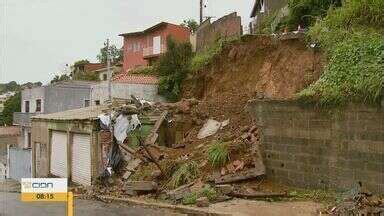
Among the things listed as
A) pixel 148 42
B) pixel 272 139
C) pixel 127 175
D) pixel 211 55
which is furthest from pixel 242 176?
pixel 148 42

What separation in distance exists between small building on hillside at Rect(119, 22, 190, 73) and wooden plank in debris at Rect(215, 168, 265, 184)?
39571mm

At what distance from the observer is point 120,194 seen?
54.0 ft

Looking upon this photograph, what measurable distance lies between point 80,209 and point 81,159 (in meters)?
8.18

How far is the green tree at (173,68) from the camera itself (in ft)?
106

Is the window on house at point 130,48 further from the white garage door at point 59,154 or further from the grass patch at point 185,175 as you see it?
the grass patch at point 185,175

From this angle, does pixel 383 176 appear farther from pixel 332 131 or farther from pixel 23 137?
pixel 23 137

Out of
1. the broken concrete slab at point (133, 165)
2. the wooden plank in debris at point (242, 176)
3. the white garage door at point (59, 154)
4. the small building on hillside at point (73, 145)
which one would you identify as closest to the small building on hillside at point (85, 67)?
the small building on hillside at point (73, 145)

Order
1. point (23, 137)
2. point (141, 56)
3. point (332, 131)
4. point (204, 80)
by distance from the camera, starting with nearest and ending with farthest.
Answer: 1. point (332, 131)
2. point (204, 80)
3. point (23, 137)
4. point (141, 56)

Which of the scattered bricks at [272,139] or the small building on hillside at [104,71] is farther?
the small building on hillside at [104,71]

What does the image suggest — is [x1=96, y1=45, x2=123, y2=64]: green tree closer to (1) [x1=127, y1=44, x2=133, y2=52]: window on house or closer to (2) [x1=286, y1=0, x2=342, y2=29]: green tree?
(1) [x1=127, y1=44, x2=133, y2=52]: window on house

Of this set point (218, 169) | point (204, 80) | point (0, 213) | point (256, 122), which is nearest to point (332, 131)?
point (256, 122)

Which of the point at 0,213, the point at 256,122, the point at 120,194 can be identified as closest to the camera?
the point at 0,213

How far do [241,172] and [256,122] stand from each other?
4.58 feet

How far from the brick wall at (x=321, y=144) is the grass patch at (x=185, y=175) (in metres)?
2.03
